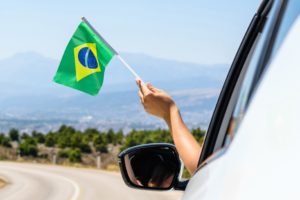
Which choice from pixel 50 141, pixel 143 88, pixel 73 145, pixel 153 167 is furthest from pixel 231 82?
pixel 50 141

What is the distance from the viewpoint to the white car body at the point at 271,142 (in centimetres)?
110

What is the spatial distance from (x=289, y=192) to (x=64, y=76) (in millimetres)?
3936

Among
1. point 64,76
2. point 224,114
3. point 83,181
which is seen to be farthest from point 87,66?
point 83,181

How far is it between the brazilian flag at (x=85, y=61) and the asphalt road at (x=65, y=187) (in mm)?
18932

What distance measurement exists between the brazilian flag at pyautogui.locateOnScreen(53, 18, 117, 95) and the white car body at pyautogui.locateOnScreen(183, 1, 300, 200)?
9.02ft

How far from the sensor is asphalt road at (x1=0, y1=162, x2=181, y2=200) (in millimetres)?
26359

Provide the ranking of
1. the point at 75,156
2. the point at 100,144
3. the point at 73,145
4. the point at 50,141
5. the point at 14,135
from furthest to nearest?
the point at 14,135
the point at 50,141
the point at 73,145
the point at 100,144
the point at 75,156

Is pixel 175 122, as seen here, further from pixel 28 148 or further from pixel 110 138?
pixel 110 138

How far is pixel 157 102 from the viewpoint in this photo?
252 centimetres

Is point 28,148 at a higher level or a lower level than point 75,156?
higher

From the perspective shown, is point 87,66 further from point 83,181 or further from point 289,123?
point 83,181

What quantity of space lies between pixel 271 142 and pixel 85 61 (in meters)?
3.74

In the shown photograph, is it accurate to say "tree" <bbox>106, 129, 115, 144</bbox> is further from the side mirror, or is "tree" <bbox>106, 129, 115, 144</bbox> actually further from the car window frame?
the car window frame

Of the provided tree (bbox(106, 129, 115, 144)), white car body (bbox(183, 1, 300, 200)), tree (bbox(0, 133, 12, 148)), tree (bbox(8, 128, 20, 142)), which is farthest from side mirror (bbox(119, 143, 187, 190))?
tree (bbox(8, 128, 20, 142))
